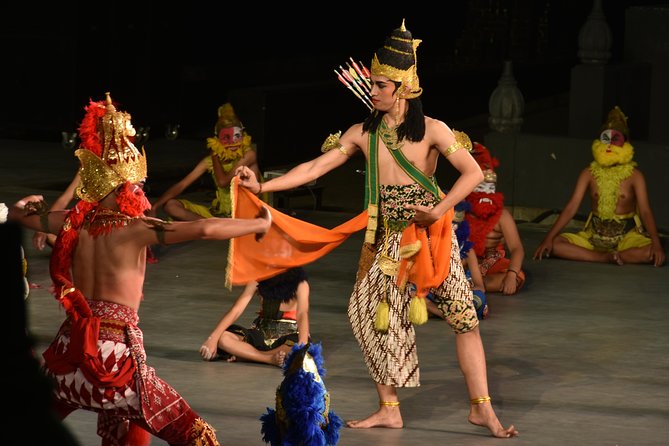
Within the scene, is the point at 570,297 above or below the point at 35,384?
below

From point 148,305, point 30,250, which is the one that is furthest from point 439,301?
point 30,250

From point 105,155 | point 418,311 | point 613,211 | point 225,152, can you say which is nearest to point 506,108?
point 613,211

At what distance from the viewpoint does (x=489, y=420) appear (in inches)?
242

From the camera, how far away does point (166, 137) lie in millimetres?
18562

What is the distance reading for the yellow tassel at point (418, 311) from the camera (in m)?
5.97

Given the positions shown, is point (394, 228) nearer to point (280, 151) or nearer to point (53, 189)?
point (53, 189)

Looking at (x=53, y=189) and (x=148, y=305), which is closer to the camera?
(x=148, y=305)

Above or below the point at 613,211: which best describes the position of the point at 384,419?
below

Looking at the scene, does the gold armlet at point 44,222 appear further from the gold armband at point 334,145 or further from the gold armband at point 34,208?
the gold armband at point 334,145

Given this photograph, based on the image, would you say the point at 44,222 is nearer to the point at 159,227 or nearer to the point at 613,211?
the point at 159,227

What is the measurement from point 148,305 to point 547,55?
18.3 meters

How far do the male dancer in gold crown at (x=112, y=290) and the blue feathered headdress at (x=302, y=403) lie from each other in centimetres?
28

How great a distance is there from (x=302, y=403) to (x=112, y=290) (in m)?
0.77

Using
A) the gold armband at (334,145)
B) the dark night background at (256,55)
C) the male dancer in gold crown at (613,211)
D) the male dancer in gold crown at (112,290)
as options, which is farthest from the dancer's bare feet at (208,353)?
the dark night background at (256,55)
